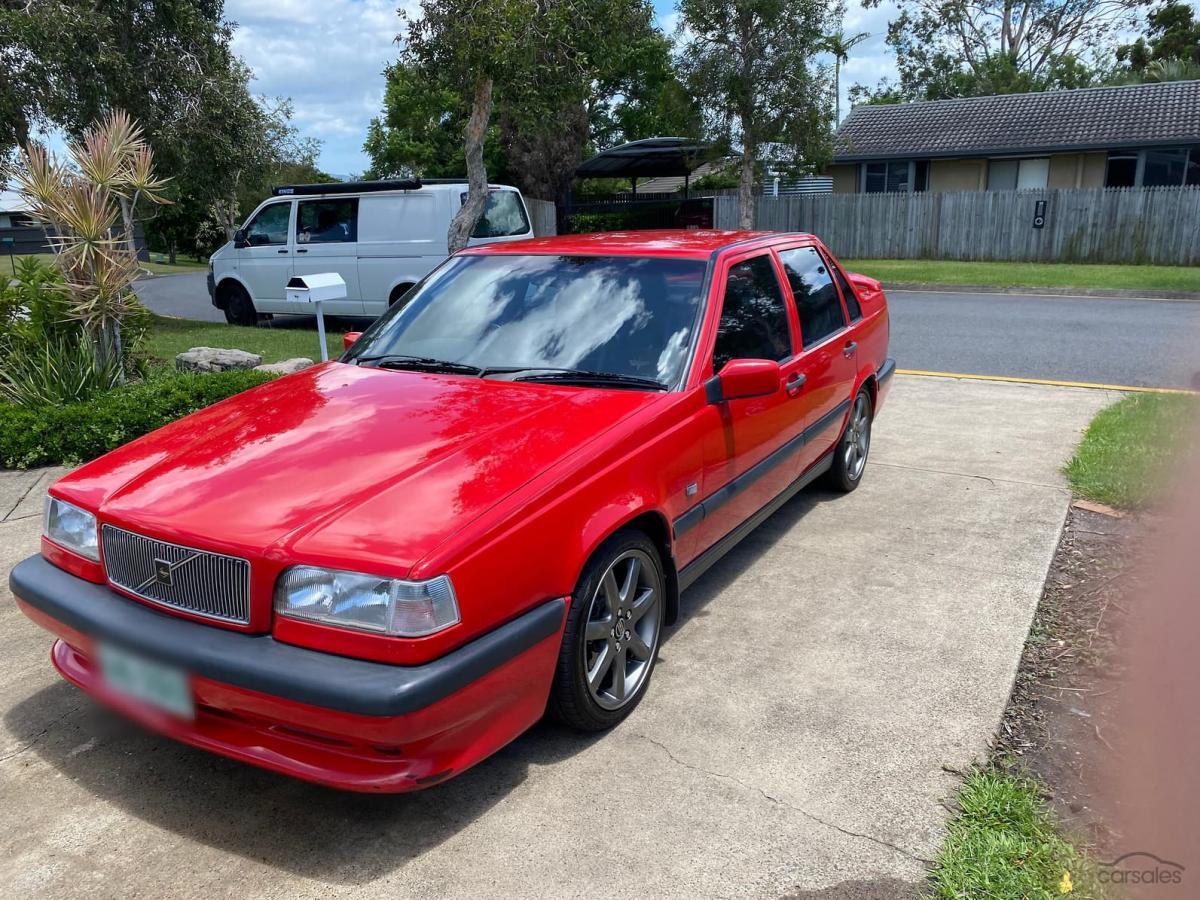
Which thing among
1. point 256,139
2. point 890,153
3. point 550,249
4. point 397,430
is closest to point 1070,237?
point 890,153

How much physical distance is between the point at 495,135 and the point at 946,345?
2603 centimetres

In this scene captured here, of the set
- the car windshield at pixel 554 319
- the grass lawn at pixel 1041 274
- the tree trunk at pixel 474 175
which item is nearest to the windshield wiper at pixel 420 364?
the car windshield at pixel 554 319

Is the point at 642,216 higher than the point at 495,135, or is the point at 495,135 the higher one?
the point at 495,135

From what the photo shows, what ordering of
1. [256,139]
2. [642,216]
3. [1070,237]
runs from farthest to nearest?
[642,216]
[1070,237]
[256,139]

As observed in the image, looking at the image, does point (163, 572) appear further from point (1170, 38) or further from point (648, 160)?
point (1170, 38)

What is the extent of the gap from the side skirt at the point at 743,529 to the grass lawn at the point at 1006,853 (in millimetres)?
1276

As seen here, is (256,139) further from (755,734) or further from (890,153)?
(890,153)

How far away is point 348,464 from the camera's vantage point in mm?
3059

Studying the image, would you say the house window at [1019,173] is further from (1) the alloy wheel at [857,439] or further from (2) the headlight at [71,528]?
(2) the headlight at [71,528]

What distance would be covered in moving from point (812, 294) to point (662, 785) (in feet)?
10.0

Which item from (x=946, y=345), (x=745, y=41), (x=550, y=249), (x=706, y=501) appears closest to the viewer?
(x=706, y=501)

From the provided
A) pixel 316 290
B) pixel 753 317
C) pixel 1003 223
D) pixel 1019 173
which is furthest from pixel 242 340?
pixel 1019 173

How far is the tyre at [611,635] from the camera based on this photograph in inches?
120

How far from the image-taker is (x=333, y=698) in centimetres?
246
